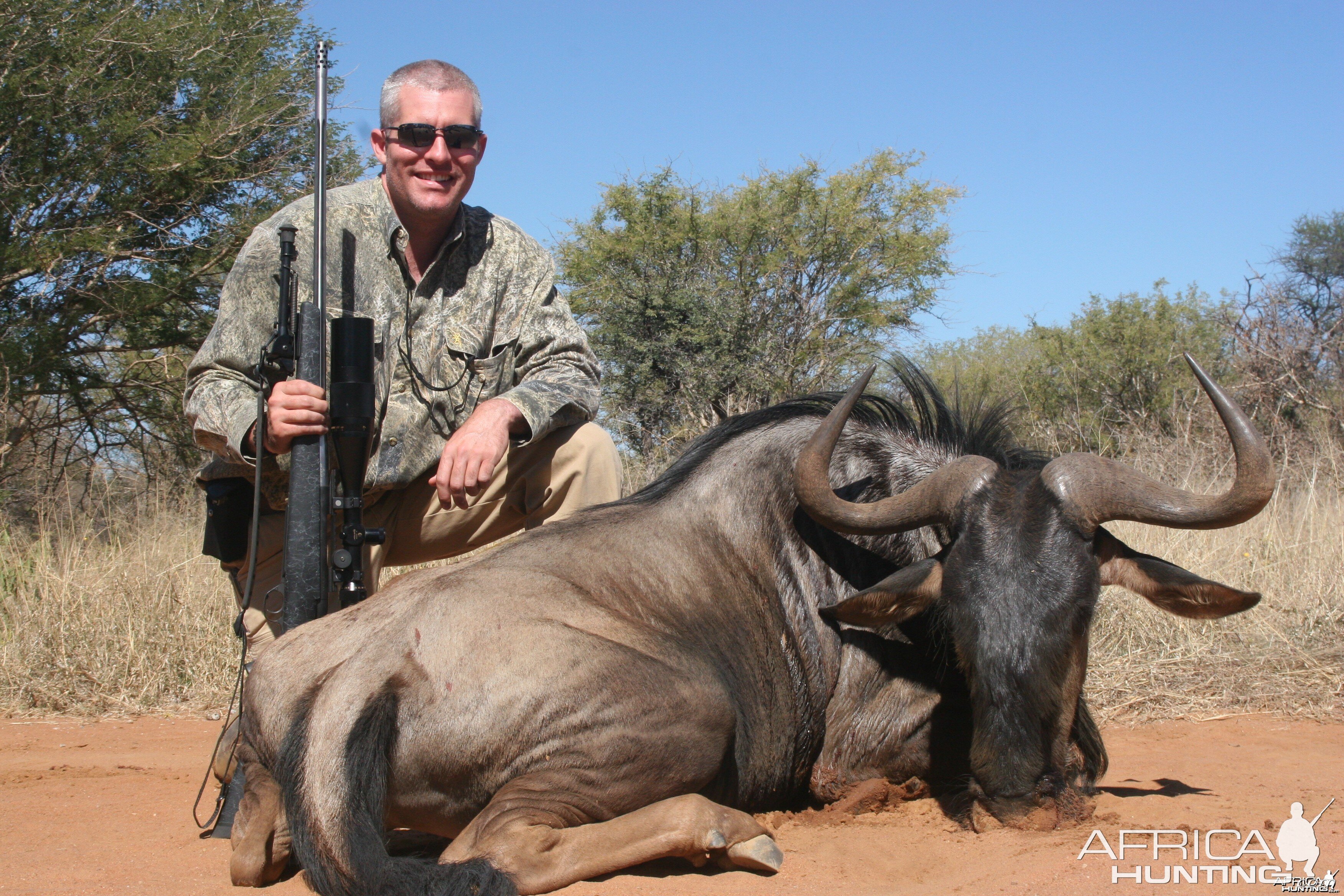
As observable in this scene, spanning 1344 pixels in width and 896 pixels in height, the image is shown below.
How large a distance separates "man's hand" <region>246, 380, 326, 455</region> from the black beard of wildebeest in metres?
0.67

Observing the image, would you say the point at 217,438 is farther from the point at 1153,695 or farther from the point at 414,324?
the point at 1153,695

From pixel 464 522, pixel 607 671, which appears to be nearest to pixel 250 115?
pixel 464 522

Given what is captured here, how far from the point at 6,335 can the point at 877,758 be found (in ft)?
27.7

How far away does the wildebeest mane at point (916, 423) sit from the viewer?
425 cm

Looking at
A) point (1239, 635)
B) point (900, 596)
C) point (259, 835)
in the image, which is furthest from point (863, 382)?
point (1239, 635)

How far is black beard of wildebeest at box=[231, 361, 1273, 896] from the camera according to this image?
2.96 meters

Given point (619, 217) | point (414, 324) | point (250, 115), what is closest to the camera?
point (414, 324)

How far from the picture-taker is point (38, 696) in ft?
18.6

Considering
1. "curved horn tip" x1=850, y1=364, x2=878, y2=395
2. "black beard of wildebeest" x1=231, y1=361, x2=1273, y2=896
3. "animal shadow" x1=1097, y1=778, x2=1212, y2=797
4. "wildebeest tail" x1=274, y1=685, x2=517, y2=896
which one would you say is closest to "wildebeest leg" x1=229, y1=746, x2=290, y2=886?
"black beard of wildebeest" x1=231, y1=361, x2=1273, y2=896

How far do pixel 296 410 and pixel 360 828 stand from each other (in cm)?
149

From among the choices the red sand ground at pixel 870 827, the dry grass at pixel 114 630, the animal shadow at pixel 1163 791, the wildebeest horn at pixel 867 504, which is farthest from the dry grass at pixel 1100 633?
the wildebeest horn at pixel 867 504

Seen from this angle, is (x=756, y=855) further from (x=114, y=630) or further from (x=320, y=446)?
(x=114, y=630)

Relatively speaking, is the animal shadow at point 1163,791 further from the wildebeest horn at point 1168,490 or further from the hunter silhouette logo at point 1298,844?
the wildebeest horn at point 1168,490

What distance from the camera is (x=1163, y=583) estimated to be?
354 centimetres
